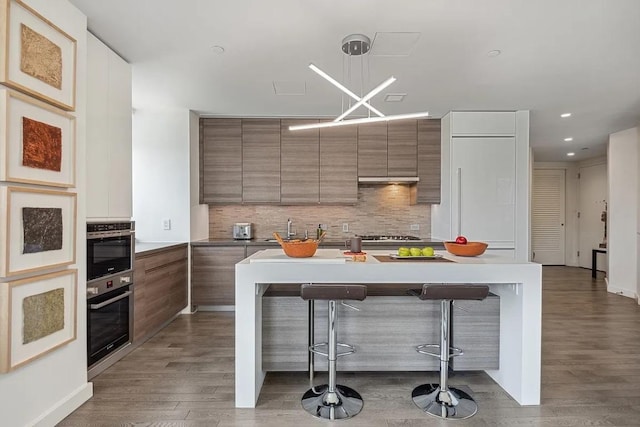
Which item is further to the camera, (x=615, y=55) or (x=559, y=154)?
(x=559, y=154)

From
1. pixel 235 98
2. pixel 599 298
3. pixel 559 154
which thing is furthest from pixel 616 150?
pixel 235 98

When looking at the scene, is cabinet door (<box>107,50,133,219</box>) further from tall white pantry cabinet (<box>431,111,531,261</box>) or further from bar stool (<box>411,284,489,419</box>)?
tall white pantry cabinet (<box>431,111,531,261</box>)

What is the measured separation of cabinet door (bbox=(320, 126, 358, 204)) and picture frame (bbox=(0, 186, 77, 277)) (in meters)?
3.05

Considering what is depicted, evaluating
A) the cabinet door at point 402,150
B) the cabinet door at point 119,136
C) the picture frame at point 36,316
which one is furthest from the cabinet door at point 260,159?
the picture frame at point 36,316

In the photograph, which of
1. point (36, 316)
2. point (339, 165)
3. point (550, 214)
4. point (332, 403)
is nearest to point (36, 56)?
point (36, 316)

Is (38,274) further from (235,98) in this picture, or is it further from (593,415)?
(593,415)

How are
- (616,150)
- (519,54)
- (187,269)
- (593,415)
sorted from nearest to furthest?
1. (593,415)
2. (519,54)
3. (187,269)
4. (616,150)

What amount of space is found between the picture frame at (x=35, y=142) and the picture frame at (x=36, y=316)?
558 millimetres

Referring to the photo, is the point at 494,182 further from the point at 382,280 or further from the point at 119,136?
the point at 119,136

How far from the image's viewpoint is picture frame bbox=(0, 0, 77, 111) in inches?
68.8

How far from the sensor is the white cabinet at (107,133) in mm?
2570

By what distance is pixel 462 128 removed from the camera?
4.46m

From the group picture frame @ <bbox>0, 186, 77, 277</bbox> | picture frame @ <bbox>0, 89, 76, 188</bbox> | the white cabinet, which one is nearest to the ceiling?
the white cabinet

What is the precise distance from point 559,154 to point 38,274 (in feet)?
29.4
